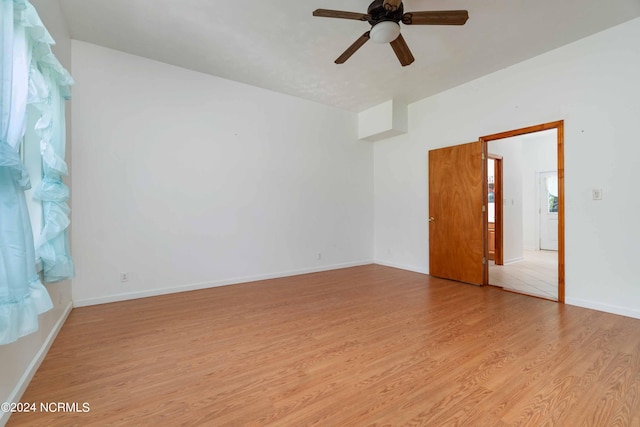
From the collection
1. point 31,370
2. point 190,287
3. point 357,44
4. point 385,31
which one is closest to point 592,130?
point 385,31

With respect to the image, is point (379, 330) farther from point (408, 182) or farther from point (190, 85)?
point (190, 85)

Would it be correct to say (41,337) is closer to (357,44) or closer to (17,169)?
(17,169)

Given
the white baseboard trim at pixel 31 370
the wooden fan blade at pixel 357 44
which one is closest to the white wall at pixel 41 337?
the white baseboard trim at pixel 31 370

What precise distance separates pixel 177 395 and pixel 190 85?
145 inches

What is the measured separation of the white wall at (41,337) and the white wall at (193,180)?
0.44 meters

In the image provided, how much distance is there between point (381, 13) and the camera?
7.47 ft

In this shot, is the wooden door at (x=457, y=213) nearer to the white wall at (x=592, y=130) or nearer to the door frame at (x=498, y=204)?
the white wall at (x=592, y=130)

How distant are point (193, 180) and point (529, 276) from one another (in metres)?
5.40

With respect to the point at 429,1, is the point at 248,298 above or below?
below

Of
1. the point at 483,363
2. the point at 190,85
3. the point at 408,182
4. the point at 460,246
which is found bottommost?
the point at 483,363

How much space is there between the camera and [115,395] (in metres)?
1.67

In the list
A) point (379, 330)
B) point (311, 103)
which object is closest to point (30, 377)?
point (379, 330)

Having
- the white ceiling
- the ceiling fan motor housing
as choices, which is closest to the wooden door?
the white ceiling

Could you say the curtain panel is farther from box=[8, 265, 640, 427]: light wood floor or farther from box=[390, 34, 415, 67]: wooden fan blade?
box=[390, 34, 415, 67]: wooden fan blade
